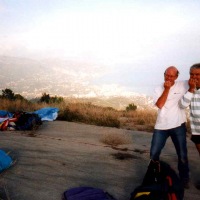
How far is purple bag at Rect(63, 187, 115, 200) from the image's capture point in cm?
433

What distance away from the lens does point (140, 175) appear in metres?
5.68

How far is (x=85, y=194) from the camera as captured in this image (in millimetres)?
4434

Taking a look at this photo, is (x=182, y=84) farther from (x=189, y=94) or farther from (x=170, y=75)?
(x=189, y=94)

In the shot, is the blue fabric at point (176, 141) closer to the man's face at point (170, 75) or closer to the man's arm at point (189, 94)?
the man's arm at point (189, 94)

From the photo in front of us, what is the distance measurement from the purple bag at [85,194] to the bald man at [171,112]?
90cm

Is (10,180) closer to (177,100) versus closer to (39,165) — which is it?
(39,165)

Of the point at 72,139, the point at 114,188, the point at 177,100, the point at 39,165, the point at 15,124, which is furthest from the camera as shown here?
the point at 15,124

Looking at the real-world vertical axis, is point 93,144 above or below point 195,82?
below

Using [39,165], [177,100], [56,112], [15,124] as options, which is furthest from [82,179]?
[56,112]

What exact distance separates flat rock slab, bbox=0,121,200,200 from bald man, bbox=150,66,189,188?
85 cm

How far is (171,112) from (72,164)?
250 cm

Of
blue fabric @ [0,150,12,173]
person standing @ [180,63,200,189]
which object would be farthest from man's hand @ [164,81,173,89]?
blue fabric @ [0,150,12,173]

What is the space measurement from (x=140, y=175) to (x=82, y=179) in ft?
3.59

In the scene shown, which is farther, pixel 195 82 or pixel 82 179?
pixel 82 179
